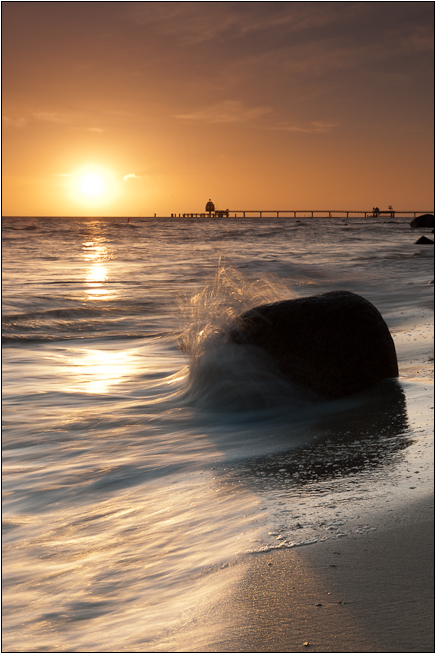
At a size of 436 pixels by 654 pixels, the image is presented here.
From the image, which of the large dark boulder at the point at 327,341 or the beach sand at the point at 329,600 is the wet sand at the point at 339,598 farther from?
the large dark boulder at the point at 327,341

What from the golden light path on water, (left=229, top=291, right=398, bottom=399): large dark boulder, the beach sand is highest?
(left=229, top=291, right=398, bottom=399): large dark boulder

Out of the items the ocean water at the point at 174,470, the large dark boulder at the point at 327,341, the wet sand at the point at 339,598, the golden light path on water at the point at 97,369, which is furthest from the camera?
the golden light path on water at the point at 97,369

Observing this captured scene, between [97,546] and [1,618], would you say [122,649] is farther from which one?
[97,546]

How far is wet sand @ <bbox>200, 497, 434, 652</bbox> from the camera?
1.70 metres

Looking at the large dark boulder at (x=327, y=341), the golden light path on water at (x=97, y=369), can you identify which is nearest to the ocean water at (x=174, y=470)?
the golden light path on water at (x=97, y=369)

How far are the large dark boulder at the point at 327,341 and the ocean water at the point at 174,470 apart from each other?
157mm

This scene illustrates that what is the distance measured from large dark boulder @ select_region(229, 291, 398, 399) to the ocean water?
0.16 metres

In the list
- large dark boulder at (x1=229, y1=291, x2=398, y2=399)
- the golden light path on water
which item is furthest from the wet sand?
the golden light path on water

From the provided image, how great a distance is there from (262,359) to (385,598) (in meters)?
3.24

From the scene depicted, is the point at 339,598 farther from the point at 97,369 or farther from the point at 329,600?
the point at 97,369

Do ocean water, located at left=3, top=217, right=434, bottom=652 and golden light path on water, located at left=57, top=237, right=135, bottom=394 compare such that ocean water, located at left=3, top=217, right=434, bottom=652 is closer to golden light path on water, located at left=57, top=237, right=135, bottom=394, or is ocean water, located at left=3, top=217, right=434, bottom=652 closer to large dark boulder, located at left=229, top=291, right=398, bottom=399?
golden light path on water, located at left=57, top=237, right=135, bottom=394

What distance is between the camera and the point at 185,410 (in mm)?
4777

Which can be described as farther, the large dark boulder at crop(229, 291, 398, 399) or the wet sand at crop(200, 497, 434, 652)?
the large dark boulder at crop(229, 291, 398, 399)

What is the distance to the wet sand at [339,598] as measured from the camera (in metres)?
1.70
